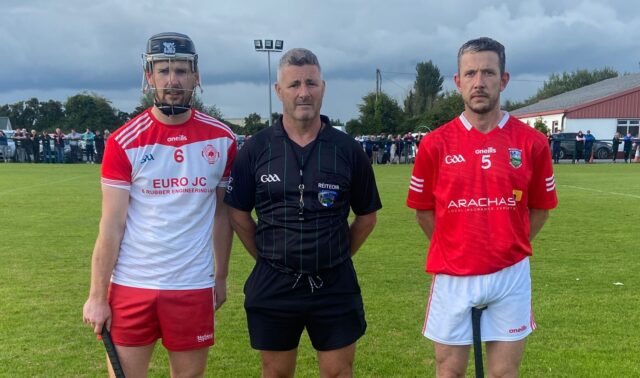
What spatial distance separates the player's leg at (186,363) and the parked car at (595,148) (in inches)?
1225

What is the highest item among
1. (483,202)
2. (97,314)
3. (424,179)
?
(424,179)

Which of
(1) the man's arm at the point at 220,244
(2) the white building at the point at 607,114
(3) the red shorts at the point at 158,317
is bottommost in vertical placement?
(3) the red shorts at the point at 158,317

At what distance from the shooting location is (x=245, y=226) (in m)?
2.96

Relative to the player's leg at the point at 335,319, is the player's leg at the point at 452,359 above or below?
below

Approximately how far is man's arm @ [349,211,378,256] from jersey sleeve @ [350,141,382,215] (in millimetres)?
36

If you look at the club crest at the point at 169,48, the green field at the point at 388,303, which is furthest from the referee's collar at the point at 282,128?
the green field at the point at 388,303

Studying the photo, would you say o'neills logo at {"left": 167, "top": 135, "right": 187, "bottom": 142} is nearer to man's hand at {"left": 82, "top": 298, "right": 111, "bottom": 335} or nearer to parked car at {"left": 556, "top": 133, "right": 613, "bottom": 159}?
man's hand at {"left": 82, "top": 298, "right": 111, "bottom": 335}

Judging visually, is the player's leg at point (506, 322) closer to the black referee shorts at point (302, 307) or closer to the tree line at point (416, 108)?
the black referee shorts at point (302, 307)

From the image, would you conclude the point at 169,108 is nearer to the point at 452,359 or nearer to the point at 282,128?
the point at 282,128

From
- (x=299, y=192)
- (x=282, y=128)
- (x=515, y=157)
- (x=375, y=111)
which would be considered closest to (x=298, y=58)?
(x=282, y=128)

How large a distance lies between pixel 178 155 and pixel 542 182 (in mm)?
1886

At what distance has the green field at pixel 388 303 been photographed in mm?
4074

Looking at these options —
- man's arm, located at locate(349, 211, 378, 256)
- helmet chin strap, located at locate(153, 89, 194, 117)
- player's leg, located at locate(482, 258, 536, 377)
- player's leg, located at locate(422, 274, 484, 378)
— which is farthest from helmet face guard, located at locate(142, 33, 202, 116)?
player's leg, located at locate(482, 258, 536, 377)

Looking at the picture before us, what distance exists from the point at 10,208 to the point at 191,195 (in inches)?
428
